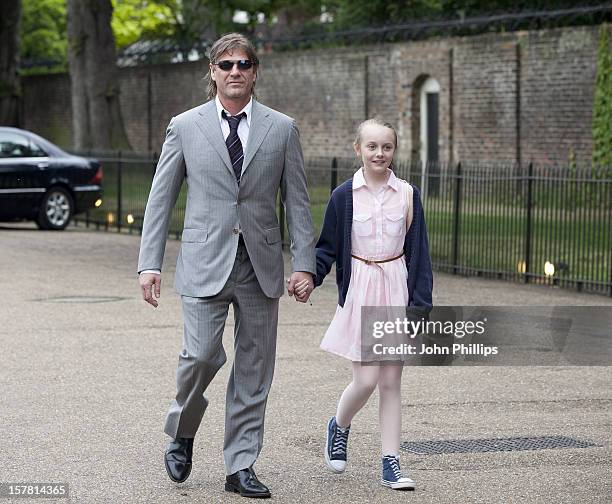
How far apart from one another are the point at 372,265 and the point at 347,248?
0.13m

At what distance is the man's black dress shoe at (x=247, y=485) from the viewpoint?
6.32 meters

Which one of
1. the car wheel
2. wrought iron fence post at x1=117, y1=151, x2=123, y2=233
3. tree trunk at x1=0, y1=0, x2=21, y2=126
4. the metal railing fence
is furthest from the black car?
tree trunk at x1=0, y1=0, x2=21, y2=126

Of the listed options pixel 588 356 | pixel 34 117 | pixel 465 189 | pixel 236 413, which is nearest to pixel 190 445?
pixel 236 413

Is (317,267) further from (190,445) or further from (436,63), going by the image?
(436,63)

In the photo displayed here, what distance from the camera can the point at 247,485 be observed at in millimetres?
6332

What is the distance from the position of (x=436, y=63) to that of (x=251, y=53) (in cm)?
2406

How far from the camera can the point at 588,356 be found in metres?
10.3

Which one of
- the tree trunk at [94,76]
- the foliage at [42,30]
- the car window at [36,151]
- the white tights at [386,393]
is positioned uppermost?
the foliage at [42,30]

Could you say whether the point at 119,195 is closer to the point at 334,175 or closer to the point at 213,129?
the point at 334,175

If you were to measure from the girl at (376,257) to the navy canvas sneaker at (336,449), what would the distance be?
20 centimetres

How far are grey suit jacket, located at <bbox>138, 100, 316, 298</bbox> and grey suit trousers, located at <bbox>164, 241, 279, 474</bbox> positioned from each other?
70 millimetres

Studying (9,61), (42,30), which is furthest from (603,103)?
(42,30)

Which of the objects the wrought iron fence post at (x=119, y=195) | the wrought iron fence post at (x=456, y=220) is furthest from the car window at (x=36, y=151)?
the wrought iron fence post at (x=456, y=220)

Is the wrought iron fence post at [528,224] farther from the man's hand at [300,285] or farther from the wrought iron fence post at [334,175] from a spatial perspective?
the man's hand at [300,285]
